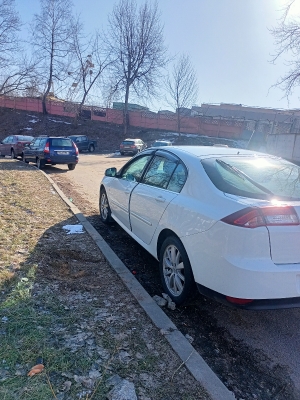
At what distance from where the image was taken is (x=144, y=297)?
3.52 m

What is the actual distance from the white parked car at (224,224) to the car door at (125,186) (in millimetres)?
333

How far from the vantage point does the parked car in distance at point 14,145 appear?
19469 mm

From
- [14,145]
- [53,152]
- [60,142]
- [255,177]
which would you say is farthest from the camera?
[14,145]

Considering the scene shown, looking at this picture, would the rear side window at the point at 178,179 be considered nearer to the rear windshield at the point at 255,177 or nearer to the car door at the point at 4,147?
the rear windshield at the point at 255,177

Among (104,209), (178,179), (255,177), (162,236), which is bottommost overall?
(104,209)

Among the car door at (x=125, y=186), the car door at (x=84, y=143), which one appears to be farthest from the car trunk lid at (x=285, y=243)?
the car door at (x=84, y=143)

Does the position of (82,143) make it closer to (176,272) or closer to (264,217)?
(176,272)

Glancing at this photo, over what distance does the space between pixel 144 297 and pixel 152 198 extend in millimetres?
1187

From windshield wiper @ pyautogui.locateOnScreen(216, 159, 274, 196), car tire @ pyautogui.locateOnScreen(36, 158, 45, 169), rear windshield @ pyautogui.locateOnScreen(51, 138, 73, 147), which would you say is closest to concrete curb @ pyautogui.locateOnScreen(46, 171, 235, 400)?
windshield wiper @ pyautogui.locateOnScreen(216, 159, 274, 196)

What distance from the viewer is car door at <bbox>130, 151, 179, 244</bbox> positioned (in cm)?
387

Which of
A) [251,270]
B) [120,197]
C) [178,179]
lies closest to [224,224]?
[251,270]

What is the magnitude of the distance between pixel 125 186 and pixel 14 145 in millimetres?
16721

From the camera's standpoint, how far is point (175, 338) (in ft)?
9.32

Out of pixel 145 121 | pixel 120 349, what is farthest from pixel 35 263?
pixel 145 121
